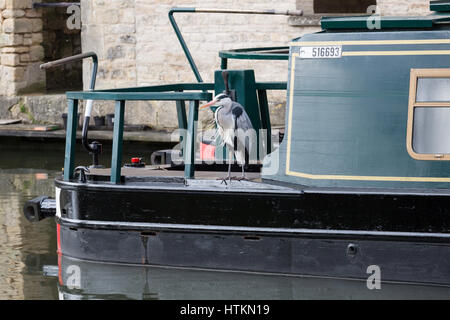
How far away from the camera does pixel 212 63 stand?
46.9 feet

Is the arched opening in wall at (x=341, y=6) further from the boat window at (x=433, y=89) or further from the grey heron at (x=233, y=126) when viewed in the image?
the boat window at (x=433, y=89)

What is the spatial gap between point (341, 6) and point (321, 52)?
10.5 metres

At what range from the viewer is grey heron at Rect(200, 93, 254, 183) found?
22.5 ft

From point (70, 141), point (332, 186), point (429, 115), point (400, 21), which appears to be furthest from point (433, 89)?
point (70, 141)

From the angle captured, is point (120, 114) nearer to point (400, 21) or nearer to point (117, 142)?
point (117, 142)

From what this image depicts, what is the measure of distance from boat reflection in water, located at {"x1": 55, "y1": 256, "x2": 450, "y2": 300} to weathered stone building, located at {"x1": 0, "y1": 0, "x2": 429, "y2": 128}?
6827 millimetres

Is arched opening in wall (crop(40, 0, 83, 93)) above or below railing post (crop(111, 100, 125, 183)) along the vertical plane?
above

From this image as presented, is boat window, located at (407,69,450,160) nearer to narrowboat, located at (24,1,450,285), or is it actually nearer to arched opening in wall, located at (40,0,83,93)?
narrowboat, located at (24,1,450,285)

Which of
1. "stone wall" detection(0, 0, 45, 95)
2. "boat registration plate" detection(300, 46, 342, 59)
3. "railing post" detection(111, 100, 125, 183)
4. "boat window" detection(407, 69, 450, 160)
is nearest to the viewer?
"boat window" detection(407, 69, 450, 160)

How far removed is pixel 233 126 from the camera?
684 cm

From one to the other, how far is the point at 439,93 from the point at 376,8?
7.17 metres

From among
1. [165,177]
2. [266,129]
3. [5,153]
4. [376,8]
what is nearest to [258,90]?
[266,129]

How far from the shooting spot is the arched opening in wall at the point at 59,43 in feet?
54.7

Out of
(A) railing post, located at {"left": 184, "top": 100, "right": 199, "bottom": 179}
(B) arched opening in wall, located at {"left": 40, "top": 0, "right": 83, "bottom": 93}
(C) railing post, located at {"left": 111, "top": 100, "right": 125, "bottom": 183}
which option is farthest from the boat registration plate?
(B) arched opening in wall, located at {"left": 40, "top": 0, "right": 83, "bottom": 93}
